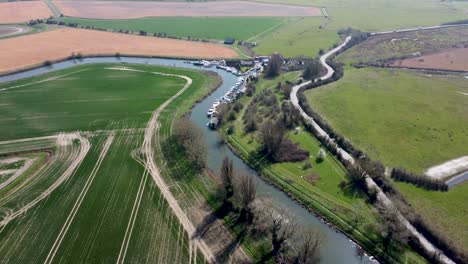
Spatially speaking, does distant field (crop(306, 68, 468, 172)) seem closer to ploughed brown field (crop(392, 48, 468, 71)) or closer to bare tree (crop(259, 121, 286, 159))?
ploughed brown field (crop(392, 48, 468, 71))

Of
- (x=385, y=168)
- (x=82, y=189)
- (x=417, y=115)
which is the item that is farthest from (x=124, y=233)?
(x=417, y=115)

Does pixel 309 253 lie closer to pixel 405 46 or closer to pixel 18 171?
pixel 18 171

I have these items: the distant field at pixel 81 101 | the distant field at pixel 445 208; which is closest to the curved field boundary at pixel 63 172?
the distant field at pixel 81 101

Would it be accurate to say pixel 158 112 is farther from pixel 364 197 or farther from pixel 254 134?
pixel 364 197

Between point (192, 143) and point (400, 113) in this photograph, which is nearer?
point (192, 143)

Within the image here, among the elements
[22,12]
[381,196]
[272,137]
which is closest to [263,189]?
[272,137]

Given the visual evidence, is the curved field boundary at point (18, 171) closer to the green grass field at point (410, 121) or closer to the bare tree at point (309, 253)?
the bare tree at point (309, 253)
